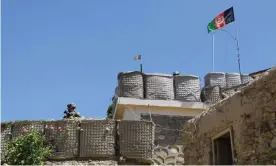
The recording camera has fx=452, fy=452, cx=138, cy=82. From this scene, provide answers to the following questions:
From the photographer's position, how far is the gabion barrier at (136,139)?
9.20m

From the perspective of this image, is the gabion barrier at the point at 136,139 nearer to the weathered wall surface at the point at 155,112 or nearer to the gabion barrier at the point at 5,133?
the gabion barrier at the point at 5,133

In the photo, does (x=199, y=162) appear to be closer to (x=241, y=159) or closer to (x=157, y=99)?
(x=241, y=159)

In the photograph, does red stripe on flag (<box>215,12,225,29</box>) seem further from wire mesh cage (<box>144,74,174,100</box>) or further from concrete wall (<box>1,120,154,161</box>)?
concrete wall (<box>1,120,154,161</box>)

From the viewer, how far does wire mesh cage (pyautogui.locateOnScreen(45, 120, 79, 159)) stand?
359 inches

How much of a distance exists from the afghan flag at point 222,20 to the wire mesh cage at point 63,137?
745 centimetres

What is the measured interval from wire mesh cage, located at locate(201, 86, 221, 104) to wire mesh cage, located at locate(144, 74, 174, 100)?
3.46 ft

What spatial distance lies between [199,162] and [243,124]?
178 cm

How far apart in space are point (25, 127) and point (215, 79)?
20.2 feet

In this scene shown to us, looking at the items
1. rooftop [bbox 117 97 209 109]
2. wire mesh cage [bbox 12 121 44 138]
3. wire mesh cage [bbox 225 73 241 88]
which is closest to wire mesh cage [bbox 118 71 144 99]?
rooftop [bbox 117 97 209 109]

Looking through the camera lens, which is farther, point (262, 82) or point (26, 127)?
point (26, 127)

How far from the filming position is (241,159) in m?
6.65

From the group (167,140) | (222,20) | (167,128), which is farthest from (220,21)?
(167,140)

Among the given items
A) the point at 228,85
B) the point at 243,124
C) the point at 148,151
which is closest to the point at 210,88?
the point at 228,85

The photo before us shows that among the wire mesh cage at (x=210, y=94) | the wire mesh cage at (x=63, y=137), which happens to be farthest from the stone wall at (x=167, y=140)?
the wire mesh cage at (x=63, y=137)
